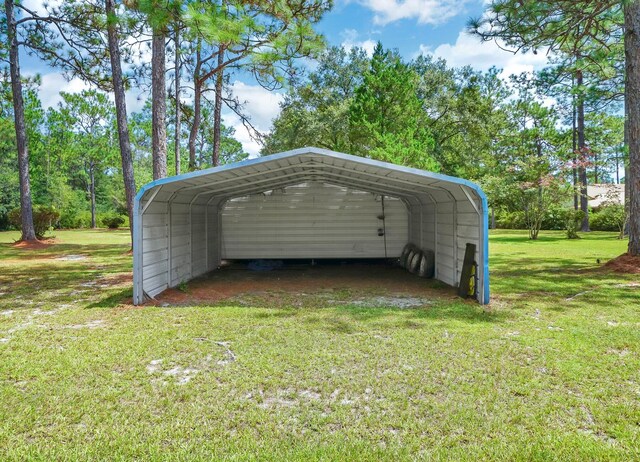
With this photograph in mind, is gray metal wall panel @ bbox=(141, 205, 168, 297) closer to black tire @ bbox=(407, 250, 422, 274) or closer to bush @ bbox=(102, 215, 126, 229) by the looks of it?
black tire @ bbox=(407, 250, 422, 274)

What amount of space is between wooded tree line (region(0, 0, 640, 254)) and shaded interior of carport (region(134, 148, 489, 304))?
223 cm

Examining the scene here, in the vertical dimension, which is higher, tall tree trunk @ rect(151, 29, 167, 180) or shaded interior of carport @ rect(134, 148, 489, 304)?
tall tree trunk @ rect(151, 29, 167, 180)

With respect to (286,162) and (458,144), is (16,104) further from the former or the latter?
(458,144)

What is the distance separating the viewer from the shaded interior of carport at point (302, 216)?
232 inches

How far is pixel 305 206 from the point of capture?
Result: 1061 centimetres

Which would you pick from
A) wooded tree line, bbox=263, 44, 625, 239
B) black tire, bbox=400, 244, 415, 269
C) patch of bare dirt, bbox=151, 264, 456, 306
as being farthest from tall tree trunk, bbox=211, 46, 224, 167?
black tire, bbox=400, 244, 415, 269

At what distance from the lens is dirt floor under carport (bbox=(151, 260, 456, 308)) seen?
20.3ft

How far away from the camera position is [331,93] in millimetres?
22859

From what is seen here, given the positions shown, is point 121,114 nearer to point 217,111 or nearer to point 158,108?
point 158,108

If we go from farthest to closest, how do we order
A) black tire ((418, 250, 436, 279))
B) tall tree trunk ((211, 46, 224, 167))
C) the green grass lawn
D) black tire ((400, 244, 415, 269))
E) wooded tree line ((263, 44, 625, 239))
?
wooded tree line ((263, 44, 625, 239))
tall tree trunk ((211, 46, 224, 167))
black tire ((400, 244, 415, 269))
black tire ((418, 250, 436, 279))
the green grass lawn

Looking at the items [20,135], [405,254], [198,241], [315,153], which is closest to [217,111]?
[20,135]

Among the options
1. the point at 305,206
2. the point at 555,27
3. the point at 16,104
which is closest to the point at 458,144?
the point at 555,27

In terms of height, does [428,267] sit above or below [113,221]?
below

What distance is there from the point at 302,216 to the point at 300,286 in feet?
11.0
